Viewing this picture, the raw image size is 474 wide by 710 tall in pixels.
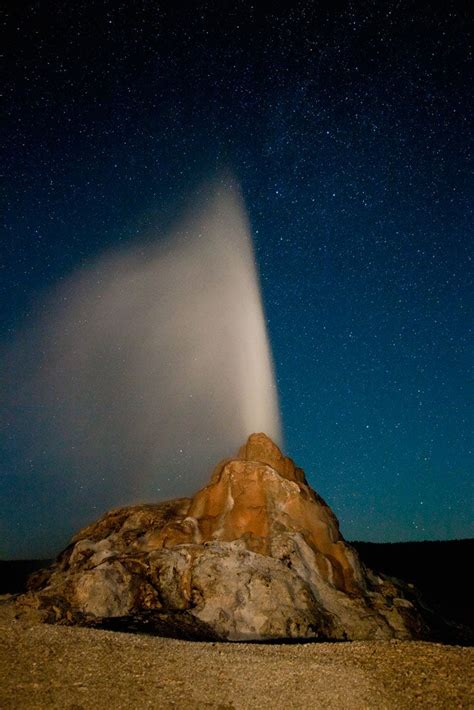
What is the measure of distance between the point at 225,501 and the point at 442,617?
8.81 meters

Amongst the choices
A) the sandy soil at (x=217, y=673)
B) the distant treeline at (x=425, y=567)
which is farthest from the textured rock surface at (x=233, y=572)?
the distant treeline at (x=425, y=567)

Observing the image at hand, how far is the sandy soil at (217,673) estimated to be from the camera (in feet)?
21.8

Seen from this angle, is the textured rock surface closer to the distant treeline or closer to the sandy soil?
the sandy soil

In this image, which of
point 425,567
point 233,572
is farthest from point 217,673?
point 425,567

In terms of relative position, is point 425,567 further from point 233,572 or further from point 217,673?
point 217,673

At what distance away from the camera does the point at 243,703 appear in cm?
675

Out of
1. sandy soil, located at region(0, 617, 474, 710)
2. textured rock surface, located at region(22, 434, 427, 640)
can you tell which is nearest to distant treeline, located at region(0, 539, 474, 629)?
textured rock surface, located at region(22, 434, 427, 640)

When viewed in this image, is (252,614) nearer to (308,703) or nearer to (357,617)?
(357,617)

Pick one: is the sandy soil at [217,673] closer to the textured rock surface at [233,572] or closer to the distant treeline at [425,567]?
the textured rock surface at [233,572]

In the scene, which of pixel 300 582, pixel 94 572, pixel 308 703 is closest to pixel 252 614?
pixel 300 582

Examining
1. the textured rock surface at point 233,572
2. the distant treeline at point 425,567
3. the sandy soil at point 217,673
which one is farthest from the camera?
the distant treeline at point 425,567

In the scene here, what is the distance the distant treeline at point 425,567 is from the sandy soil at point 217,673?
24.8 metres

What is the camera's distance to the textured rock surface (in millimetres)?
13812

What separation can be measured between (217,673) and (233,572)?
762 cm
